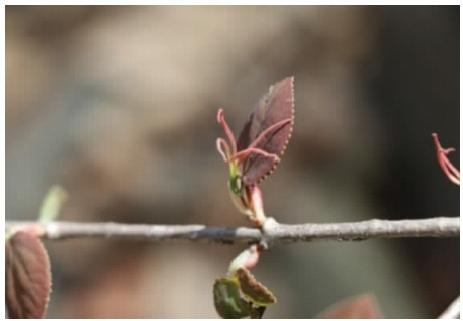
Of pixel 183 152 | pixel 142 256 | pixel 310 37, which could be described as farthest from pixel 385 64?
pixel 142 256

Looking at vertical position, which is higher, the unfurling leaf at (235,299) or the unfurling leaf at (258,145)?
the unfurling leaf at (258,145)

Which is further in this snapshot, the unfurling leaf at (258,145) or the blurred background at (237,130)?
the blurred background at (237,130)

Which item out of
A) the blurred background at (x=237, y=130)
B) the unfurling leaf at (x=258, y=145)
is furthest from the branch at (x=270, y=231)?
the blurred background at (x=237, y=130)

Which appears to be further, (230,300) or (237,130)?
(237,130)

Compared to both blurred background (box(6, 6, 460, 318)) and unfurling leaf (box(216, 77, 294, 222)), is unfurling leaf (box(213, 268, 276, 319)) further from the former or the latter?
blurred background (box(6, 6, 460, 318))

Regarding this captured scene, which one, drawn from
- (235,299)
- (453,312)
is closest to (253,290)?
(235,299)

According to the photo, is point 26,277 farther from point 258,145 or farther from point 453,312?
point 453,312

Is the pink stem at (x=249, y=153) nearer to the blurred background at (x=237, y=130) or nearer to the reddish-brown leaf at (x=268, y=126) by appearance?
the reddish-brown leaf at (x=268, y=126)
